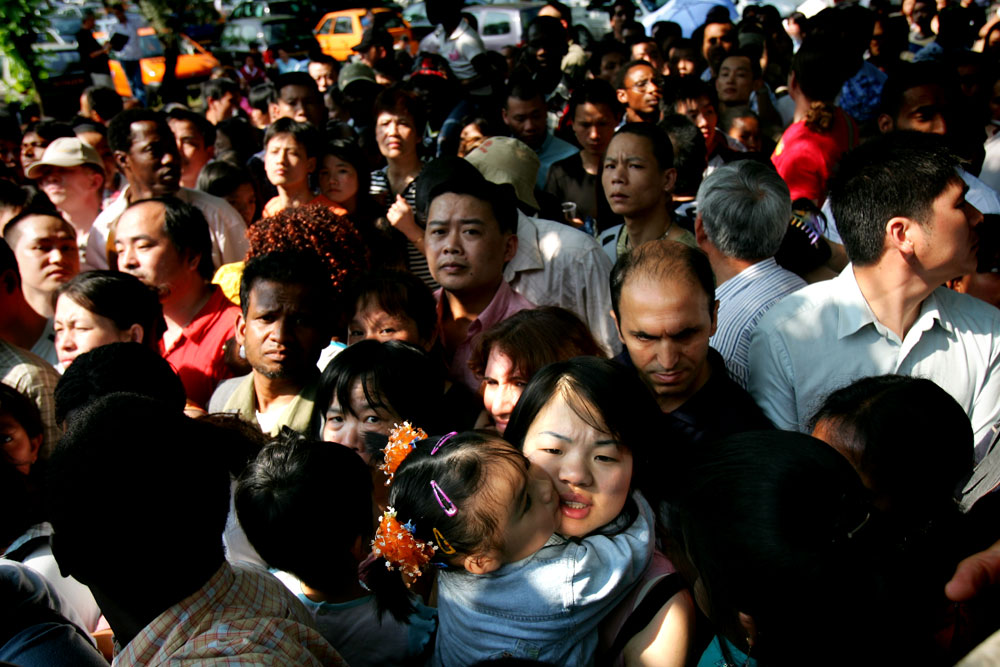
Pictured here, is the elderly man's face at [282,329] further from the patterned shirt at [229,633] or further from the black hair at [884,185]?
the black hair at [884,185]

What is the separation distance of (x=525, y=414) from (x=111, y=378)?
4.54 ft

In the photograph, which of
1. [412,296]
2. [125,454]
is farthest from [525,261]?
[125,454]

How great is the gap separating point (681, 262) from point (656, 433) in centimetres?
68

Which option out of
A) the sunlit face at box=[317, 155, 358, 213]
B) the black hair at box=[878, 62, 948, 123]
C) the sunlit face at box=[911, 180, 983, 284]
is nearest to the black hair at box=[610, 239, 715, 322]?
the sunlit face at box=[911, 180, 983, 284]

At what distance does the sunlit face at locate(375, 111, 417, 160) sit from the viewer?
497 centimetres

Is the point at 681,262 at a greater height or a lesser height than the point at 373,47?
lesser

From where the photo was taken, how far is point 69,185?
5133 millimetres

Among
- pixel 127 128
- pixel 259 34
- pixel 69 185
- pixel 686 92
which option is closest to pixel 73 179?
pixel 69 185

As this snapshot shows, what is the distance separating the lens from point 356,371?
2.44 meters

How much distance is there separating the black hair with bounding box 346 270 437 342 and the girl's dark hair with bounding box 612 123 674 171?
4.95ft

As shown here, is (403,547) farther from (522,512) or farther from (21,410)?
(21,410)

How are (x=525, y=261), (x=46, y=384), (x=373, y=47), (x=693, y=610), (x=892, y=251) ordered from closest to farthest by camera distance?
(x=693, y=610)
(x=892, y=251)
(x=46, y=384)
(x=525, y=261)
(x=373, y=47)

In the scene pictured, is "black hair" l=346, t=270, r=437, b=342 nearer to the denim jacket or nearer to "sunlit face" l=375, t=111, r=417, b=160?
the denim jacket

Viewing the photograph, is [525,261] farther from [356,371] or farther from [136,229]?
[136,229]
